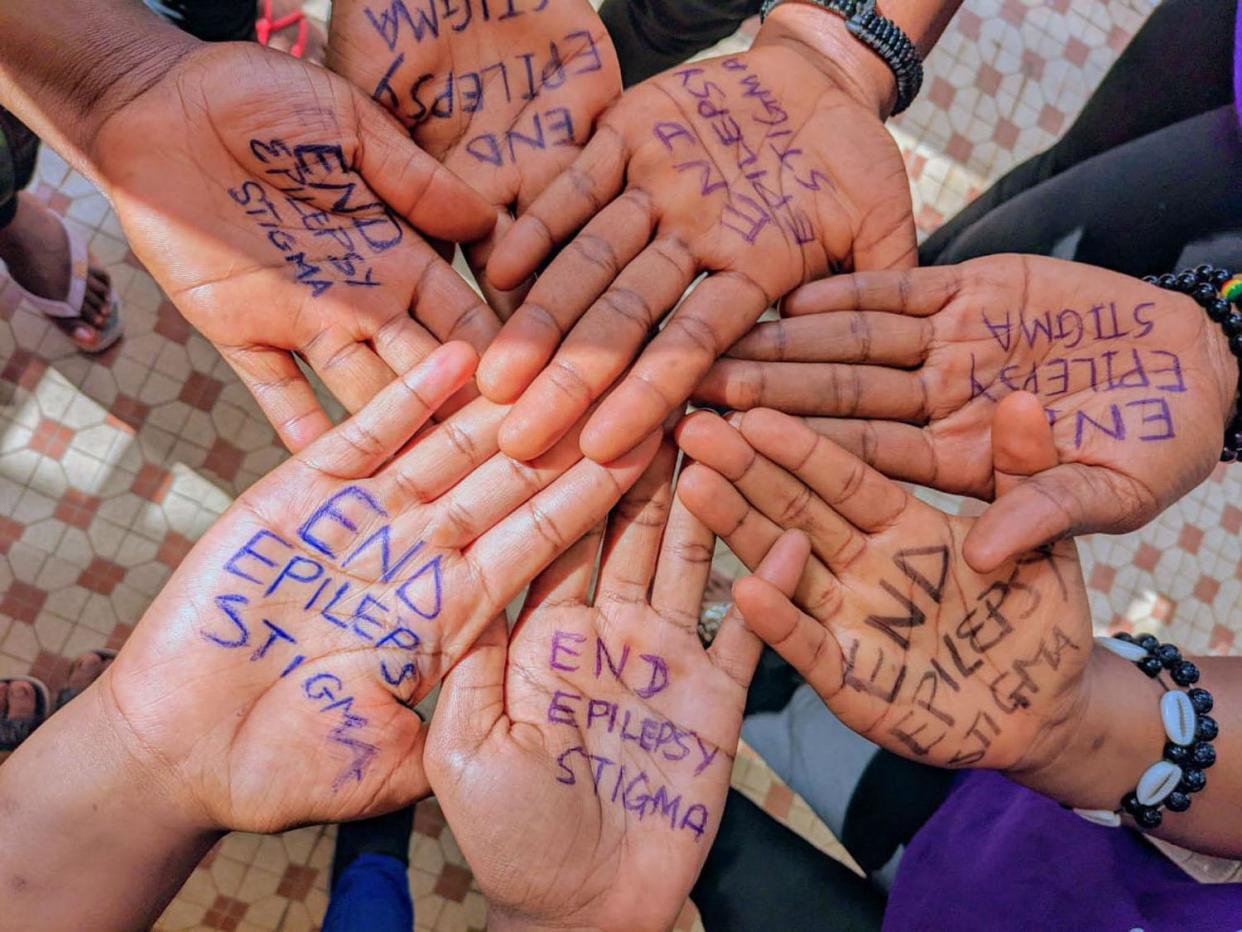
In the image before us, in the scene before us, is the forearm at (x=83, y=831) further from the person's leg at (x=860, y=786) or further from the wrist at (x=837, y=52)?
the wrist at (x=837, y=52)

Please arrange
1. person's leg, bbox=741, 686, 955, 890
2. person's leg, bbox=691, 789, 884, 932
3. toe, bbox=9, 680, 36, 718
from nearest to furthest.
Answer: person's leg, bbox=691, 789, 884, 932
person's leg, bbox=741, 686, 955, 890
toe, bbox=9, 680, 36, 718

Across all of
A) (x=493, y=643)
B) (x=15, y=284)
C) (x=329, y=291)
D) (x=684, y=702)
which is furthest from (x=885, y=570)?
(x=15, y=284)

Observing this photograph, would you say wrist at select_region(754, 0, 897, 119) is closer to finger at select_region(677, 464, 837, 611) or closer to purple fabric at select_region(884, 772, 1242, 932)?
finger at select_region(677, 464, 837, 611)

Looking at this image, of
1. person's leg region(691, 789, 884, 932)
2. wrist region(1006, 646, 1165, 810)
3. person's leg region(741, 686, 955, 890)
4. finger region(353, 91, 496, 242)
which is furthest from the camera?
person's leg region(741, 686, 955, 890)

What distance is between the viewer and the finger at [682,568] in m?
1.35

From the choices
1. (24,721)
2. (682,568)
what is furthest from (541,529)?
(24,721)

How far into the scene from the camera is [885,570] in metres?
1.32

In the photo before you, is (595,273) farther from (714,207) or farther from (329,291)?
(329,291)

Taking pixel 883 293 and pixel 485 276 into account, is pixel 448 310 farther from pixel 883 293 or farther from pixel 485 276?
pixel 883 293

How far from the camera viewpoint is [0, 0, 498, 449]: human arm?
129cm

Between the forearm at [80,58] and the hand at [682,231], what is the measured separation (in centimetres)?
65

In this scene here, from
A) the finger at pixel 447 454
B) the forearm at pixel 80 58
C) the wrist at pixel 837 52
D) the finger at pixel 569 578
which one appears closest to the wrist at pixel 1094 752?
the finger at pixel 569 578

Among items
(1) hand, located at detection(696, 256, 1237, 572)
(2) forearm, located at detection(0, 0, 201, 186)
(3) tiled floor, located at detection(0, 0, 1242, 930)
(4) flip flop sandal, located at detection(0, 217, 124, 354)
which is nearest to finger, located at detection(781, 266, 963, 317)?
(1) hand, located at detection(696, 256, 1237, 572)

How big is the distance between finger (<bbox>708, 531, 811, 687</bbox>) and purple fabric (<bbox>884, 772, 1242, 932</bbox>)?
0.50 meters
